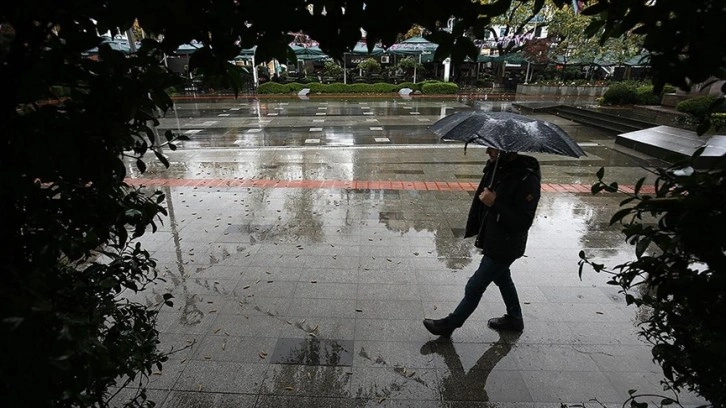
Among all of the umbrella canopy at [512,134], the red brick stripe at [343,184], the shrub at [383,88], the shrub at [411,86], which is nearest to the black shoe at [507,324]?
the umbrella canopy at [512,134]

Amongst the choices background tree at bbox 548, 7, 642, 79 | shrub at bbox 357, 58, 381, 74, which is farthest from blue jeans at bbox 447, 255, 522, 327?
shrub at bbox 357, 58, 381, 74

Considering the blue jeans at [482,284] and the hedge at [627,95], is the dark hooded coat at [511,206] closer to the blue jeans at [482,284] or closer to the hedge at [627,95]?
the blue jeans at [482,284]

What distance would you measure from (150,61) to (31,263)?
2.84 ft

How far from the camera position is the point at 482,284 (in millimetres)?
3455

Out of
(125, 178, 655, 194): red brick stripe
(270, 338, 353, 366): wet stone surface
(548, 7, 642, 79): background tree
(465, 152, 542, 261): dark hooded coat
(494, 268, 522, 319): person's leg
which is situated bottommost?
(270, 338, 353, 366): wet stone surface

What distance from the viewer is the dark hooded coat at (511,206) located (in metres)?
3.26

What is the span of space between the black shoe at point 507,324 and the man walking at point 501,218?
0.34 m

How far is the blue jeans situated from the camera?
3.44 metres

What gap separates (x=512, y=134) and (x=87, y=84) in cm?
289

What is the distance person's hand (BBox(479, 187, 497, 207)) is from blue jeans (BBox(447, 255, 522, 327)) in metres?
0.49

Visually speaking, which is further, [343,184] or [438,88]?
[438,88]

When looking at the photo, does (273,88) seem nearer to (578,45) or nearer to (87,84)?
(578,45)

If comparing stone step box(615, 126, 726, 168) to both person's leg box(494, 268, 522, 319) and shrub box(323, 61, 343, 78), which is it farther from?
shrub box(323, 61, 343, 78)

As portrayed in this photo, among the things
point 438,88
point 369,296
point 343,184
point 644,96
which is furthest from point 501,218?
point 438,88
